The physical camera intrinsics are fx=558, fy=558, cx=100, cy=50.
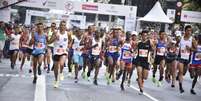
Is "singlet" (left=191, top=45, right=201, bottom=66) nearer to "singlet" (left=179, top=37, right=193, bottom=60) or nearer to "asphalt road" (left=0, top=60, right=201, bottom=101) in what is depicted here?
"singlet" (left=179, top=37, right=193, bottom=60)

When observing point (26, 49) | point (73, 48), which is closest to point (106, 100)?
point (73, 48)

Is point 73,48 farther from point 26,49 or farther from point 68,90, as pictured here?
point 68,90

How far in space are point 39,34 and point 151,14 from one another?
2592 cm

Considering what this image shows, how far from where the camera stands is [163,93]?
54.6ft

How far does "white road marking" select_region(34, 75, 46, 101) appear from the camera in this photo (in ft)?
43.1

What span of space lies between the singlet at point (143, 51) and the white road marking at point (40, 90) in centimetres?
282

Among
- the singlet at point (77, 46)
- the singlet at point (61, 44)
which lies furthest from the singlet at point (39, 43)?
the singlet at point (77, 46)

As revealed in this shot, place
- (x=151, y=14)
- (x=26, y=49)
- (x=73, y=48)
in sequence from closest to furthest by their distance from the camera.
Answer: (x=73, y=48)
(x=26, y=49)
(x=151, y=14)

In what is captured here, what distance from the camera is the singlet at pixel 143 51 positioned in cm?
1556

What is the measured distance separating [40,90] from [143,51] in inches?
122

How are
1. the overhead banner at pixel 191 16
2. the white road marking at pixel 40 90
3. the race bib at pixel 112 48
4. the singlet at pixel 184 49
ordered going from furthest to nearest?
the overhead banner at pixel 191 16 < the race bib at pixel 112 48 < the singlet at pixel 184 49 < the white road marking at pixel 40 90

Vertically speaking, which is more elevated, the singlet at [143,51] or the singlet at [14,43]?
the singlet at [143,51]

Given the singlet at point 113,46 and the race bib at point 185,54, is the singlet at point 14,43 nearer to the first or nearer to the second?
the singlet at point 113,46

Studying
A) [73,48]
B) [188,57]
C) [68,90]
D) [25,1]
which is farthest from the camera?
[25,1]
